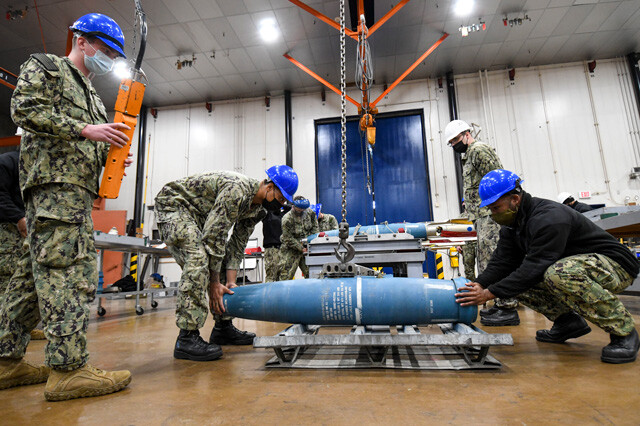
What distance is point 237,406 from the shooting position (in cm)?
114

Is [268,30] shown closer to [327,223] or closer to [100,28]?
[327,223]

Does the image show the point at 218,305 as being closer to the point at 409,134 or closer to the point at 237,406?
the point at 237,406

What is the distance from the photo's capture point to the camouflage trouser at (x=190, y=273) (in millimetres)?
1816

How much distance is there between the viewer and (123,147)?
57.9 inches

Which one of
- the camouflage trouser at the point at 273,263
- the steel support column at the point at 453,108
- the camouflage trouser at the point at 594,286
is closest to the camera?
the camouflage trouser at the point at 594,286

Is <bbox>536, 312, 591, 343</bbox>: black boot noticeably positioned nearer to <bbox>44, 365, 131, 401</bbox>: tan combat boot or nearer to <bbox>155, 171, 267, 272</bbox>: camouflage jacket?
<bbox>155, 171, 267, 272</bbox>: camouflage jacket

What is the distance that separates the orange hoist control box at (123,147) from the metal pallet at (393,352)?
920 millimetres

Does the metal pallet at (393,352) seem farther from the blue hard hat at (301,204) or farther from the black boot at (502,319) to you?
the blue hard hat at (301,204)

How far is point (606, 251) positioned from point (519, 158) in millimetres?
6355

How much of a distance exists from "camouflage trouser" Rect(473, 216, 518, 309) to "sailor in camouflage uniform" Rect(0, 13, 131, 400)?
2.51 m

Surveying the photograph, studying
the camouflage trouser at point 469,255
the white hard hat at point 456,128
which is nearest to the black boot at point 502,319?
the camouflage trouser at point 469,255

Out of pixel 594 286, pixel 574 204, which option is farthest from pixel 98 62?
pixel 574 204

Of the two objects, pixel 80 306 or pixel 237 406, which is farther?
pixel 80 306

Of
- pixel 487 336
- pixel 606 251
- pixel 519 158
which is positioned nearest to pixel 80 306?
pixel 487 336
